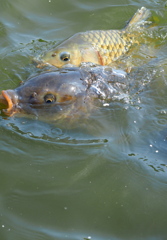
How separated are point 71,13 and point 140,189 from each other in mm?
4021

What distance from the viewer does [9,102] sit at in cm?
358

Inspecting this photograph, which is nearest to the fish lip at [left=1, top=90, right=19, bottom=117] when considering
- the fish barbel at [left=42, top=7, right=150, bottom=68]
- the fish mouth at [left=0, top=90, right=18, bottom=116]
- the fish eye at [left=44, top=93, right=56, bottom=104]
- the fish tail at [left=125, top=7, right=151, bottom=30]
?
the fish mouth at [left=0, top=90, right=18, bottom=116]

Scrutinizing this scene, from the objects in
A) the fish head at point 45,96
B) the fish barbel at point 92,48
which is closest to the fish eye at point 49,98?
the fish head at point 45,96

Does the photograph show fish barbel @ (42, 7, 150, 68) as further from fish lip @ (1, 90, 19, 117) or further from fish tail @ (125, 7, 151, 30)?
fish lip @ (1, 90, 19, 117)

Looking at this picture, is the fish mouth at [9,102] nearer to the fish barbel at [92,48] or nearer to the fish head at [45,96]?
the fish head at [45,96]

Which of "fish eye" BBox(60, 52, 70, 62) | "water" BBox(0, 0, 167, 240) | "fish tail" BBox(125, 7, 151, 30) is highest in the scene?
"fish tail" BBox(125, 7, 151, 30)

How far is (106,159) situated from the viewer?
3361 millimetres

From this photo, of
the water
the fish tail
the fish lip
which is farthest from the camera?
the fish tail

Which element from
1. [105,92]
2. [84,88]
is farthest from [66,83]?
[105,92]

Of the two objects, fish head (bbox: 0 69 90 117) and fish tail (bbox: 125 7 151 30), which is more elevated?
fish tail (bbox: 125 7 151 30)

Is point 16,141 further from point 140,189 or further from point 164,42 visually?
point 164,42

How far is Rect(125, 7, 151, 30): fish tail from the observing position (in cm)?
564

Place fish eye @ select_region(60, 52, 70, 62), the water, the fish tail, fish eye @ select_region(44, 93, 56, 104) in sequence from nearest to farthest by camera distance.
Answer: the water → fish eye @ select_region(44, 93, 56, 104) → fish eye @ select_region(60, 52, 70, 62) → the fish tail

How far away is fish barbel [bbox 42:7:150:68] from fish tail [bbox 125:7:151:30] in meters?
0.22
